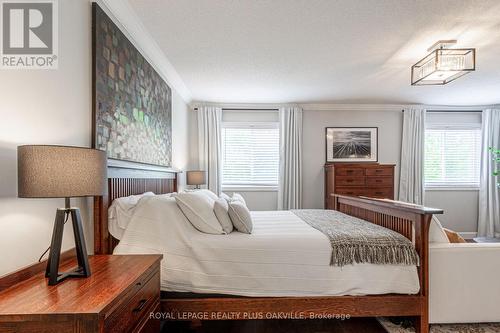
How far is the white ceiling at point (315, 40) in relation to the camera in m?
2.24

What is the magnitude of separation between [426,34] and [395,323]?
249cm

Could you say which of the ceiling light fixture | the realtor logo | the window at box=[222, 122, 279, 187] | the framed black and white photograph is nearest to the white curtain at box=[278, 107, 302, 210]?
the window at box=[222, 122, 279, 187]

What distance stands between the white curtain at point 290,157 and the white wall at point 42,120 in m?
3.72

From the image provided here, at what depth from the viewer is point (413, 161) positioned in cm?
533

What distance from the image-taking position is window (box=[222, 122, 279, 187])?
17.7 ft

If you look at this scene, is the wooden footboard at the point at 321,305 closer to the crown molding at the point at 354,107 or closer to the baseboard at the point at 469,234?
the crown molding at the point at 354,107

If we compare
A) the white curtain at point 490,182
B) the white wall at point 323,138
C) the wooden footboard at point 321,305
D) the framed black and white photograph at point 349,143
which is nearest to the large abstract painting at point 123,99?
the wooden footboard at point 321,305

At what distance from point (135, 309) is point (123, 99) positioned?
63.3 inches

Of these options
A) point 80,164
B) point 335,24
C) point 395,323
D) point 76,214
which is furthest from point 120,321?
point 335,24

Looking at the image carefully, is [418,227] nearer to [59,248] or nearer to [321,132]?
[59,248]

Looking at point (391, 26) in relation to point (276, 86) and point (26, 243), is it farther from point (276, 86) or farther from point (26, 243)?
point (26, 243)

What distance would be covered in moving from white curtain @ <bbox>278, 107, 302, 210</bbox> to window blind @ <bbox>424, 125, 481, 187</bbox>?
8.13ft

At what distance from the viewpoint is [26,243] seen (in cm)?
136

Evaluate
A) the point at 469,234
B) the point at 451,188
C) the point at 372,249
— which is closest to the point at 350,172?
the point at 451,188
